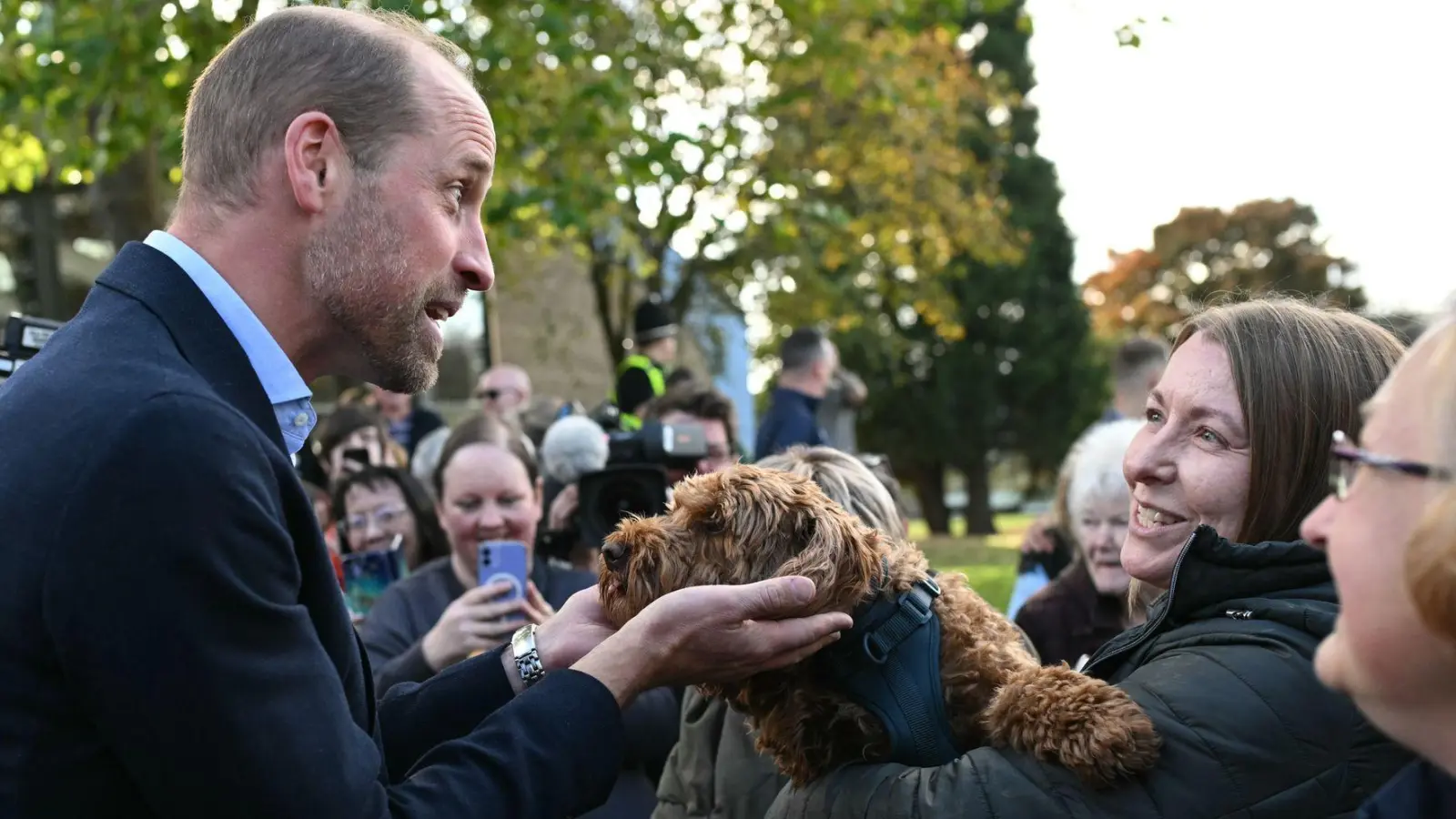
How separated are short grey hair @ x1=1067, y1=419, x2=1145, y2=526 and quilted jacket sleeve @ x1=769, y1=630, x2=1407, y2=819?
2414 mm

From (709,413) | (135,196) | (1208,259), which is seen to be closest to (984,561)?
(135,196)

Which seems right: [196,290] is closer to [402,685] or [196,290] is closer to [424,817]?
[424,817]

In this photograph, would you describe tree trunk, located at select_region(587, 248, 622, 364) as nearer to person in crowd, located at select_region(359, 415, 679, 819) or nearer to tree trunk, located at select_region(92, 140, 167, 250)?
tree trunk, located at select_region(92, 140, 167, 250)

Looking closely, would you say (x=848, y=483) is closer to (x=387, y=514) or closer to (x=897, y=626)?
(x=897, y=626)

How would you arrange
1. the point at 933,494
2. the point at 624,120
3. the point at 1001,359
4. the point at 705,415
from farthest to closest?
1. the point at 933,494
2. the point at 1001,359
3. the point at 624,120
4. the point at 705,415

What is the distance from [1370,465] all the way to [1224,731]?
0.75 metres

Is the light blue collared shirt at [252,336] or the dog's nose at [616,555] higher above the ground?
the light blue collared shirt at [252,336]

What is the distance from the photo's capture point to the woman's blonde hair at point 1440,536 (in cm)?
145

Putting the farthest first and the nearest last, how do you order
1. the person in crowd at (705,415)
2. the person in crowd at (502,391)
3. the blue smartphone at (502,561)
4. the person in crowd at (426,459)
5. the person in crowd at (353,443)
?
1. the person in crowd at (502,391)
2. the person in crowd at (426,459)
3. the person in crowd at (353,443)
4. the person in crowd at (705,415)
5. the blue smartphone at (502,561)

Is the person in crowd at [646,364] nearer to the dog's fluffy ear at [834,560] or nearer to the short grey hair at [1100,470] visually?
the short grey hair at [1100,470]

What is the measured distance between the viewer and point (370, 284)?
7.10 feet

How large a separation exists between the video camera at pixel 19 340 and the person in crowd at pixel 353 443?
315cm

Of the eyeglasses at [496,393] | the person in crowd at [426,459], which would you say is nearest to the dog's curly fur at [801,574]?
the person in crowd at [426,459]

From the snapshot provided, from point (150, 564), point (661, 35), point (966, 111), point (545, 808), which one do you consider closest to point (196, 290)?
point (150, 564)
